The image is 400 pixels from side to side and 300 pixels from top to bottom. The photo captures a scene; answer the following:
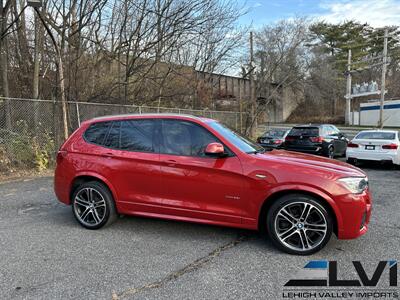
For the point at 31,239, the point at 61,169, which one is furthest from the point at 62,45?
the point at 31,239

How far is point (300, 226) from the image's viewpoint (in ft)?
12.9

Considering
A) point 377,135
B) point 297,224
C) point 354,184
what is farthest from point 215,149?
point 377,135

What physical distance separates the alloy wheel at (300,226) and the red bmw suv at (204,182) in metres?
0.01

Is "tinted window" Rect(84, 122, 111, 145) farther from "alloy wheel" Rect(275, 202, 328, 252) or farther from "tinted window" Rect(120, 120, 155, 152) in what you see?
"alloy wheel" Rect(275, 202, 328, 252)

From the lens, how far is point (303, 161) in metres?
4.21

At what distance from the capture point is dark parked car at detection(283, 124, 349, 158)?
12.9 m

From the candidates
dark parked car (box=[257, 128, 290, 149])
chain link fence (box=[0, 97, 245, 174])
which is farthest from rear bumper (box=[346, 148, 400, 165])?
chain link fence (box=[0, 97, 245, 174])

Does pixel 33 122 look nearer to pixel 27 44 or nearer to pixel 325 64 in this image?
pixel 27 44

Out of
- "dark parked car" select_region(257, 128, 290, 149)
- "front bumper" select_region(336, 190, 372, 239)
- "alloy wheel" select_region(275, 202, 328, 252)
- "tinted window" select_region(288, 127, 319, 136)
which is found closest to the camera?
"front bumper" select_region(336, 190, 372, 239)

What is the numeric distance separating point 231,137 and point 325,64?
170 feet

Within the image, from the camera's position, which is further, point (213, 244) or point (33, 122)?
point (33, 122)

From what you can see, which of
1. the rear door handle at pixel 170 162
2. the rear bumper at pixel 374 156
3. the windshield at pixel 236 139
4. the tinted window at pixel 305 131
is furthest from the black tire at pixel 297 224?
the tinted window at pixel 305 131

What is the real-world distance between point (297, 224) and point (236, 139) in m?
1.38

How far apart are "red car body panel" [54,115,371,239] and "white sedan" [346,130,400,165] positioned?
733cm
